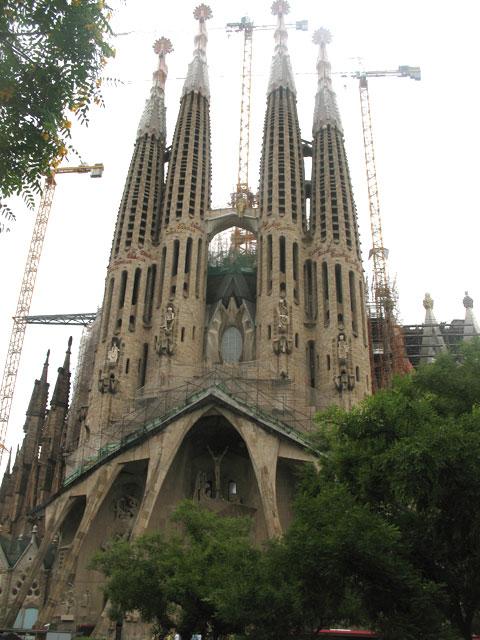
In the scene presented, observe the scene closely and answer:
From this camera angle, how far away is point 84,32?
8.82 m

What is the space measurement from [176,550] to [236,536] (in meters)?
2.16

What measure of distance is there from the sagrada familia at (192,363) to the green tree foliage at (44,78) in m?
28.3

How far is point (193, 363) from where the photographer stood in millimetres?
45781

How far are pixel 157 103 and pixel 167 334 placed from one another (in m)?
25.0

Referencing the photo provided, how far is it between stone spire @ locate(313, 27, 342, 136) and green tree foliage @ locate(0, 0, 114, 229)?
159 ft

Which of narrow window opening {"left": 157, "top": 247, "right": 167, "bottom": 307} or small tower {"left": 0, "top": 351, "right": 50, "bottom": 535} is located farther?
small tower {"left": 0, "top": 351, "right": 50, "bottom": 535}

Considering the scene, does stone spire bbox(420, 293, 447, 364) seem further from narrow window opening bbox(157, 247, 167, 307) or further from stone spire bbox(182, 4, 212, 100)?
stone spire bbox(182, 4, 212, 100)

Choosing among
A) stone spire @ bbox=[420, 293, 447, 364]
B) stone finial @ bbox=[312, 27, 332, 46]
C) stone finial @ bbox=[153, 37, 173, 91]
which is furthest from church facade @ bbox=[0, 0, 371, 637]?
stone spire @ bbox=[420, 293, 447, 364]

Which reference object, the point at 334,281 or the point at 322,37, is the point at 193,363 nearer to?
the point at 334,281

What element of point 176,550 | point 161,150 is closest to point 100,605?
point 176,550

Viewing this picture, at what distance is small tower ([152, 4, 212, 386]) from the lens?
4527cm

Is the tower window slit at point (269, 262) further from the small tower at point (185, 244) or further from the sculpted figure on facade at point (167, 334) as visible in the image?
the sculpted figure on facade at point (167, 334)

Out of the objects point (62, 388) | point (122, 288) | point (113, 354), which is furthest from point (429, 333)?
point (113, 354)

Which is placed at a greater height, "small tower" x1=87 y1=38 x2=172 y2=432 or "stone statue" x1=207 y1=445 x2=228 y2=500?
"small tower" x1=87 y1=38 x2=172 y2=432
